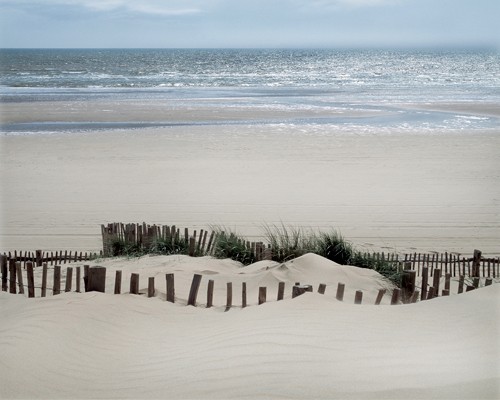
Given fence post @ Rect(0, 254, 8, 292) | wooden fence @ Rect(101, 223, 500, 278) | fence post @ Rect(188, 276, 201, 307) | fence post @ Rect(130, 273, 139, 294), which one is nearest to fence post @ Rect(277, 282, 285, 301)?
fence post @ Rect(188, 276, 201, 307)

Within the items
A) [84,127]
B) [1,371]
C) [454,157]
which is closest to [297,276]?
[1,371]

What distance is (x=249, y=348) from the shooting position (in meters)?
5.11

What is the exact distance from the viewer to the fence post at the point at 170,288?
21.0 ft

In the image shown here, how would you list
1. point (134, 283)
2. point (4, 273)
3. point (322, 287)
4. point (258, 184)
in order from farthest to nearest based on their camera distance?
point (258, 184) → point (4, 273) → point (134, 283) → point (322, 287)

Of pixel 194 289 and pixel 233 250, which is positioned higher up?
pixel 194 289

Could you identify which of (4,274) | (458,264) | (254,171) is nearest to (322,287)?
(4,274)

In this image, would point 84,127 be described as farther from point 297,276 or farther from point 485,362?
point 485,362

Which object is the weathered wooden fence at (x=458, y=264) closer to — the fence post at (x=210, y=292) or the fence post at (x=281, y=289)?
the fence post at (x=281, y=289)

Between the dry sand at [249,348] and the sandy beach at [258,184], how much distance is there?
5.29 metres

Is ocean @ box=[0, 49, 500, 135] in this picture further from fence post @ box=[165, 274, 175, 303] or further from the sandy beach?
fence post @ box=[165, 274, 175, 303]

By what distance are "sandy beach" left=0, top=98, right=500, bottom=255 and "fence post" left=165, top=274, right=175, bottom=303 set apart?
16.3 ft

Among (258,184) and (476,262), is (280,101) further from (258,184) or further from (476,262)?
(476,262)

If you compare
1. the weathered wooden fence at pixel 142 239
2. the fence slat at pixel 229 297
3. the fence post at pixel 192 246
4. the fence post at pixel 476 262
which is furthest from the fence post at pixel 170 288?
the fence post at pixel 476 262

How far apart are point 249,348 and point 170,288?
156cm
